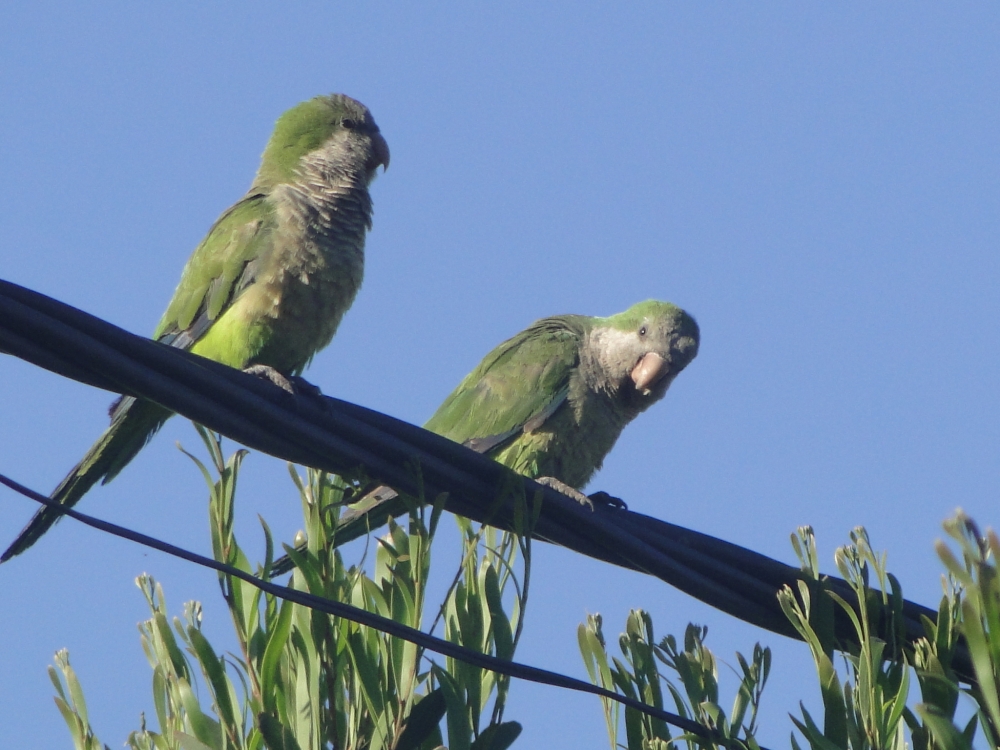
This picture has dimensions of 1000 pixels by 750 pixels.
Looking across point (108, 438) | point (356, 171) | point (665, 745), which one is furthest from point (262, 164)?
point (665, 745)

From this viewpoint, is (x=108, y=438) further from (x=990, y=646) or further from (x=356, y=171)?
(x=990, y=646)

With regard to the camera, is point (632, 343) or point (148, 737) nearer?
point (148, 737)

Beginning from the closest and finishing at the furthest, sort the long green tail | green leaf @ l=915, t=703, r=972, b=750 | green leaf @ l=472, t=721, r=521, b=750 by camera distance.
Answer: green leaf @ l=915, t=703, r=972, b=750 < green leaf @ l=472, t=721, r=521, b=750 < the long green tail


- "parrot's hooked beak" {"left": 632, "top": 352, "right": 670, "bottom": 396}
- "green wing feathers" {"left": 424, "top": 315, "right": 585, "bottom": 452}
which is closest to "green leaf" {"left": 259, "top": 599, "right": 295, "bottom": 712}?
"green wing feathers" {"left": 424, "top": 315, "right": 585, "bottom": 452}

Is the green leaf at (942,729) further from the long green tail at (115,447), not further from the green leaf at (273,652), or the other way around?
the long green tail at (115,447)

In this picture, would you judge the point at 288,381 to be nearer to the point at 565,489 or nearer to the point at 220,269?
the point at 220,269

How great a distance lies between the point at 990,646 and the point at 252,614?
2.04 meters

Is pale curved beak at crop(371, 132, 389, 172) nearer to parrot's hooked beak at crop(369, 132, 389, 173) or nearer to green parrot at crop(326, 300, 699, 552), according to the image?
parrot's hooked beak at crop(369, 132, 389, 173)

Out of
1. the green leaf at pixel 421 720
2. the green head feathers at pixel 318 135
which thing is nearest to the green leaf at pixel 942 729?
the green leaf at pixel 421 720

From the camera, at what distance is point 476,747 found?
3.28 m

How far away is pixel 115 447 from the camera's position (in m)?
5.01

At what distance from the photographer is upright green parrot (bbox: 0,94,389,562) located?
16.5 ft

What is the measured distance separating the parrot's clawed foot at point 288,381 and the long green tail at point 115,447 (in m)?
0.50

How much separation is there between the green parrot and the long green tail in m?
1.70
